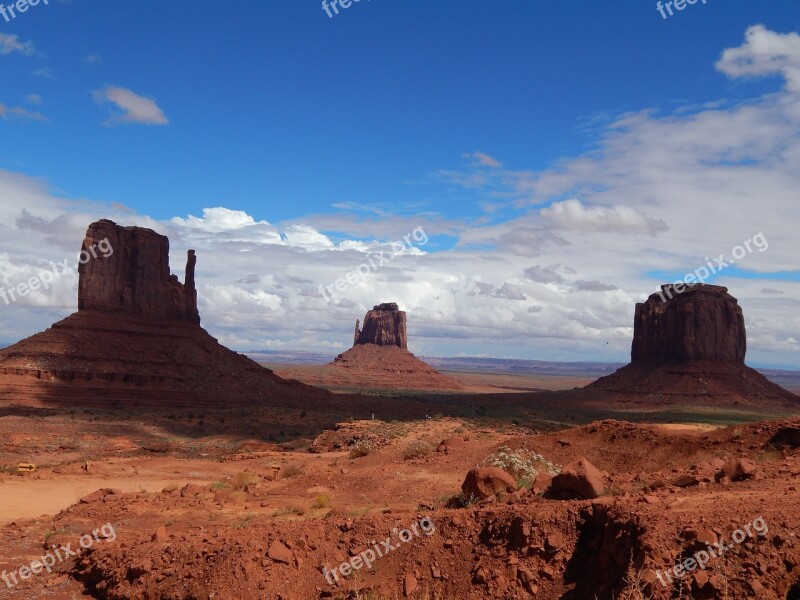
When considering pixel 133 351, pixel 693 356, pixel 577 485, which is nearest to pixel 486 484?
pixel 577 485

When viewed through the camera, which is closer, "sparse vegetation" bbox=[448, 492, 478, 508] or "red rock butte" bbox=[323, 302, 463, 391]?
"sparse vegetation" bbox=[448, 492, 478, 508]

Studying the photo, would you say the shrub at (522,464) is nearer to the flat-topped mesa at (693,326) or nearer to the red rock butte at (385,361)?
the flat-topped mesa at (693,326)

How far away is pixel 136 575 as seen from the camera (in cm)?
996

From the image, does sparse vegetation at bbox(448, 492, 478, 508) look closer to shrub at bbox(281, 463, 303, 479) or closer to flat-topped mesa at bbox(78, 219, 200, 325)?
shrub at bbox(281, 463, 303, 479)

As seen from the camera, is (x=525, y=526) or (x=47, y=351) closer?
(x=525, y=526)

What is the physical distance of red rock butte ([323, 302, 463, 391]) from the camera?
430 feet

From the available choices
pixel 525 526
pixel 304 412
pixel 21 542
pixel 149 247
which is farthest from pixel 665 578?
pixel 149 247

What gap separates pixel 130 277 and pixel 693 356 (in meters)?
76.7

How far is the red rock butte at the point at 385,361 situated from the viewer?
430 ft

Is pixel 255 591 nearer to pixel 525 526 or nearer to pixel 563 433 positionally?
pixel 525 526

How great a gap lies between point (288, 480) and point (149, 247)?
2225 inches

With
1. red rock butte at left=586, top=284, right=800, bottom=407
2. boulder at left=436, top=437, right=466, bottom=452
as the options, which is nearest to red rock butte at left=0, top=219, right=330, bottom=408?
boulder at left=436, top=437, right=466, bottom=452

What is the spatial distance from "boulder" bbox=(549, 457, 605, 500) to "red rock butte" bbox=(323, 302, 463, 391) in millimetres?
112942

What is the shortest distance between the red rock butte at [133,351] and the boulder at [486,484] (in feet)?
162
